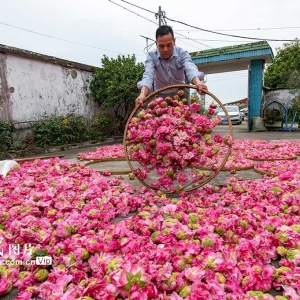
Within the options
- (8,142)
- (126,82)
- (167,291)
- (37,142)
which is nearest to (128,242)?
(167,291)

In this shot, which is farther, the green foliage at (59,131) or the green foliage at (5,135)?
the green foliage at (59,131)

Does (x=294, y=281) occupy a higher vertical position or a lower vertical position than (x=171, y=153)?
lower

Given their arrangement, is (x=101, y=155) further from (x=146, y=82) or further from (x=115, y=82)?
(x=115, y=82)

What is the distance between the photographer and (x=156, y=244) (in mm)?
1523

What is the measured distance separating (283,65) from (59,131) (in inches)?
726

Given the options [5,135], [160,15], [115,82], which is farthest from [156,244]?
[160,15]

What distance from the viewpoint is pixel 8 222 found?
1841 millimetres

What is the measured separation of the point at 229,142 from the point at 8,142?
5.39 metres

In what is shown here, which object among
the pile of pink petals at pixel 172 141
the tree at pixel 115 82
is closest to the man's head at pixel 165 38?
the pile of pink petals at pixel 172 141

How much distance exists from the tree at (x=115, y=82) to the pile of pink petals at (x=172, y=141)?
22.0 ft

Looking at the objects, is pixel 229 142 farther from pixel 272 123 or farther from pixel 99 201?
pixel 272 123

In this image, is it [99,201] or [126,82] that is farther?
[126,82]

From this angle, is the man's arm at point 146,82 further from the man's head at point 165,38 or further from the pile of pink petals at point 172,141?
the man's head at point 165,38

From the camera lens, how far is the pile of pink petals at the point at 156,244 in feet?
3.85
